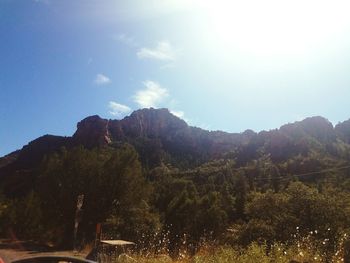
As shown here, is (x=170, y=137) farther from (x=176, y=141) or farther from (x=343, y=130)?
(x=343, y=130)

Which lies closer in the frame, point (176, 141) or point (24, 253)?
point (24, 253)

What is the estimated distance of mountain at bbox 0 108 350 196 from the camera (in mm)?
99375

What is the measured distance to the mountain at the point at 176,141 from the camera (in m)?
99.4

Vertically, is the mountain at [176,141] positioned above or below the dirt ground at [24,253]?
above

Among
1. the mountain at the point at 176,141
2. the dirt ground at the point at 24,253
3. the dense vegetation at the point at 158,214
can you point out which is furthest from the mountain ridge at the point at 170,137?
the dirt ground at the point at 24,253

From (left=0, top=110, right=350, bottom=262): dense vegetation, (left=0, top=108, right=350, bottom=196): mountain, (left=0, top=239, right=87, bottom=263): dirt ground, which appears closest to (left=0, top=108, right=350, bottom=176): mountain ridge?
(left=0, top=108, right=350, bottom=196): mountain

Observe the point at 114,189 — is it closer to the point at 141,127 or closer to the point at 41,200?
the point at 41,200

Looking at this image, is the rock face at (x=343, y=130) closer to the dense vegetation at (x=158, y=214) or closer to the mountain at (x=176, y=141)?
the mountain at (x=176, y=141)

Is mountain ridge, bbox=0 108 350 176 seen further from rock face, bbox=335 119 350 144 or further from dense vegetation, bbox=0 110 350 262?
dense vegetation, bbox=0 110 350 262

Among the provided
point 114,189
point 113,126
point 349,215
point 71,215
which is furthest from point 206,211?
point 113,126

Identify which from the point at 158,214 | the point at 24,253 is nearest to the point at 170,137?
the point at 158,214

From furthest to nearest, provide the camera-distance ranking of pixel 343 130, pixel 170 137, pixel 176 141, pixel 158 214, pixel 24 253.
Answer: pixel 170 137 → pixel 176 141 → pixel 343 130 → pixel 158 214 → pixel 24 253

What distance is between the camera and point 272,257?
28.4ft

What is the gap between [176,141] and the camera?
140125 mm
